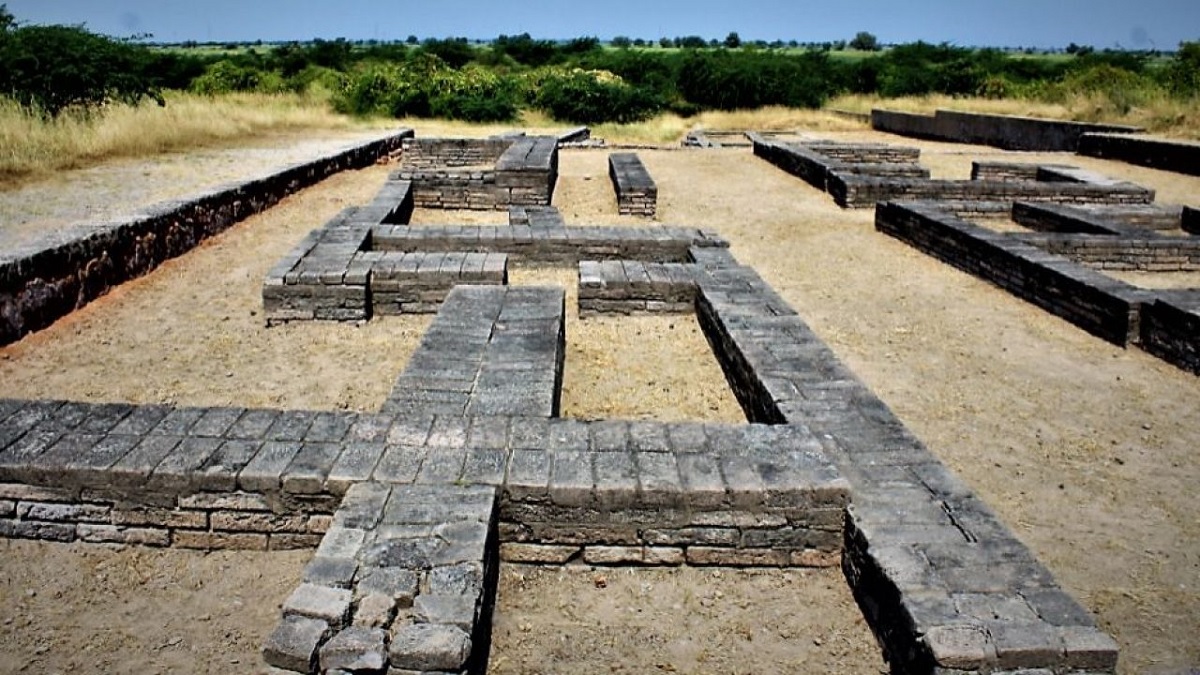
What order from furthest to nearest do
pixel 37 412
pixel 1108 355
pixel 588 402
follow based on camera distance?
1. pixel 1108 355
2. pixel 588 402
3. pixel 37 412

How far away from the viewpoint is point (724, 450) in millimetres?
3605

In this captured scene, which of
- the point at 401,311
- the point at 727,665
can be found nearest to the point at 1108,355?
the point at 727,665

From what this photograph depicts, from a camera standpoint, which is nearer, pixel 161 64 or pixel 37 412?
pixel 37 412

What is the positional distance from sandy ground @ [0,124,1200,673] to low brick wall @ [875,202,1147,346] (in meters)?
0.16

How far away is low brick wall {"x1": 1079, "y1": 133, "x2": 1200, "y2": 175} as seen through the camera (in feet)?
47.9

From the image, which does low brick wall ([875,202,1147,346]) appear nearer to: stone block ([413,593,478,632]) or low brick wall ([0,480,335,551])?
stone block ([413,593,478,632])

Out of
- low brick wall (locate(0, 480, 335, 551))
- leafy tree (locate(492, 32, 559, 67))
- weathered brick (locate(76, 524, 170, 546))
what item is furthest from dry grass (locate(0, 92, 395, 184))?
leafy tree (locate(492, 32, 559, 67))

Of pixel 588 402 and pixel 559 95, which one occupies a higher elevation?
pixel 559 95

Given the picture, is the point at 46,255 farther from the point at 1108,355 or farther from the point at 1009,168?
the point at 1009,168

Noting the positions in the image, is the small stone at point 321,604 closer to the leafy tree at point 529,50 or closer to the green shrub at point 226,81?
the green shrub at point 226,81

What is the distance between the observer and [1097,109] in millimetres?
21203

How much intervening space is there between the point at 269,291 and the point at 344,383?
5.17ft

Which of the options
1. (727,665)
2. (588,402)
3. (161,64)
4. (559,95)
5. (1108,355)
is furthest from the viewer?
(161,64)

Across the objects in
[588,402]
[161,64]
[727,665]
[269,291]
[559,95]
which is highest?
[161,64]
